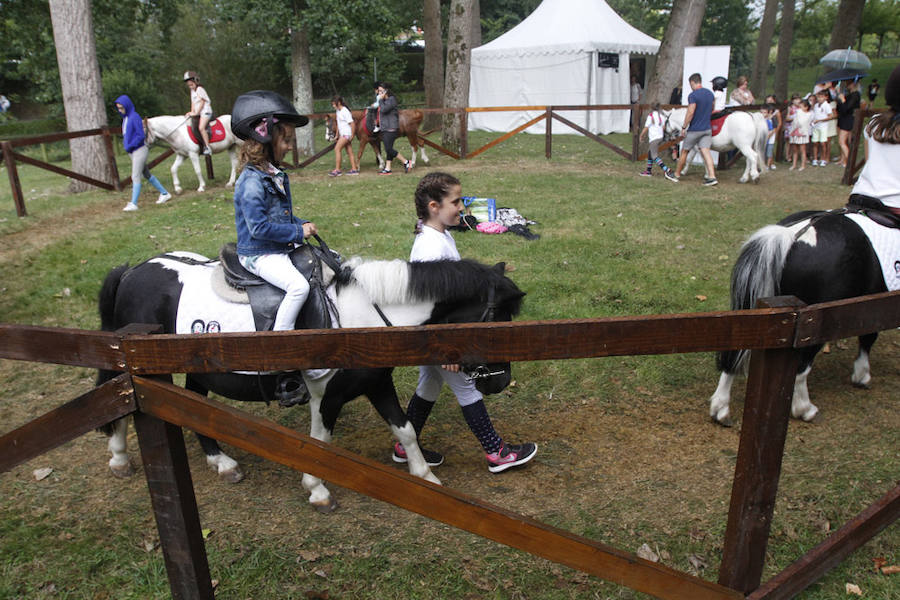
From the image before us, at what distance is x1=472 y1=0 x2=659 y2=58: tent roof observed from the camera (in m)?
21.2

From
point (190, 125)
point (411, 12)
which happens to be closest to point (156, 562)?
point (190, 125)

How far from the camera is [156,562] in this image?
3.12 meters

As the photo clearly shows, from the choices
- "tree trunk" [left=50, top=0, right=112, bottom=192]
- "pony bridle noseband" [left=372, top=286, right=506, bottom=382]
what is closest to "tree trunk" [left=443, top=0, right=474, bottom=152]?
"tree trunk" [left=50, top=0, right=112, bottom=192]

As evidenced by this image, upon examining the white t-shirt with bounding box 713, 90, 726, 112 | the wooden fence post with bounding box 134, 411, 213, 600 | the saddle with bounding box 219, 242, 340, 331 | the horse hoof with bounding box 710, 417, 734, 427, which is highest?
the white t-shirt with bounding box 713, 90, 726, 112

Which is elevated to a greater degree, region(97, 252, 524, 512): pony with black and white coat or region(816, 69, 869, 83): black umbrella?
region(816, 69, 869, 83): black umbrella

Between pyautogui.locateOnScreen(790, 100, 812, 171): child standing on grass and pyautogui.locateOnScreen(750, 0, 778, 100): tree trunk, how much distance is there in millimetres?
12450

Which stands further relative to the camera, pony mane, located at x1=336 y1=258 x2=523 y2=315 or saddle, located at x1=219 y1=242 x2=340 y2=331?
saddle, located at x1=219 y1=242 x2=340 y2=331

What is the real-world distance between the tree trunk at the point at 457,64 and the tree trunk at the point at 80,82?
322 inches

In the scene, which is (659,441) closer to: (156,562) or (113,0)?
(156,562)

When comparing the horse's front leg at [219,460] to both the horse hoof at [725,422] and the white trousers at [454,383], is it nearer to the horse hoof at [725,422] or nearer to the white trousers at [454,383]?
the white trousers at [454,383]

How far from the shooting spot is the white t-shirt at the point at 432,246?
3488 millimetres

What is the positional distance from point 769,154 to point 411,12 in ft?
81.7

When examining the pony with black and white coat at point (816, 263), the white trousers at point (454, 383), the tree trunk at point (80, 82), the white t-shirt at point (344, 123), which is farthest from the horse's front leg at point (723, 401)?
the tree trunk at point (80, 82)

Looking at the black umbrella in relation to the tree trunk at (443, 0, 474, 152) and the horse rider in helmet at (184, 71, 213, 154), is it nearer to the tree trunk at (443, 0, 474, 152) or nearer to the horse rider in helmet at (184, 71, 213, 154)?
the tree trunk at (443, 0, 474, 152)
